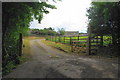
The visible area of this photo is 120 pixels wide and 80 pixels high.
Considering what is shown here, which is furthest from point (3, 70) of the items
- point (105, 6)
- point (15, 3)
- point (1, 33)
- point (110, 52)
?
point (105, 6)

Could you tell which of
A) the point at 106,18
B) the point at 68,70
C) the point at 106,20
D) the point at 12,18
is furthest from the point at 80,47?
the point at 12,18

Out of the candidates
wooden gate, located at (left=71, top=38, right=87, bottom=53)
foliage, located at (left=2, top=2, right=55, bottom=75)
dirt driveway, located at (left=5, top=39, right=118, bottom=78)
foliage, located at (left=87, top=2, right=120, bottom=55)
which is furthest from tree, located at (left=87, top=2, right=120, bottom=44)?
foliage, located at (left=2, top=2, right=55, bottom=75)

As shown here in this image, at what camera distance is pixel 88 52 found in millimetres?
5957

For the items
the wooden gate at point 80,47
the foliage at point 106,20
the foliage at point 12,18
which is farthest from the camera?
the wooden gate at point 80,47

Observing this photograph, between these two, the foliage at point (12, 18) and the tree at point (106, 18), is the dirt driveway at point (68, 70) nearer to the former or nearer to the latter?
the foliage at point (12, 18)

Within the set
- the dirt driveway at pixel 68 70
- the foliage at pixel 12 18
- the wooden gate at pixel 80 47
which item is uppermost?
the foliage at pixel 12 18

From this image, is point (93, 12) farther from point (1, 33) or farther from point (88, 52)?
point (1, 33)

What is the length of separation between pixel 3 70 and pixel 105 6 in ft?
19.3

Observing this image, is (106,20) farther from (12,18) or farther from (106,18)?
(12,18)

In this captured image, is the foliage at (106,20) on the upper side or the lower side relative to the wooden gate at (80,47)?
upper

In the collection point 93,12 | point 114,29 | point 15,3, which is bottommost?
point 114,29

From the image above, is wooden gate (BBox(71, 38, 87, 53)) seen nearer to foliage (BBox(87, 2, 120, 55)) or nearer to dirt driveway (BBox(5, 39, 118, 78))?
foliage (BBox(87, 2, 120, 55))

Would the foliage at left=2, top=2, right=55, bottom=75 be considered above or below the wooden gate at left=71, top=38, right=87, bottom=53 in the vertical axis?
above

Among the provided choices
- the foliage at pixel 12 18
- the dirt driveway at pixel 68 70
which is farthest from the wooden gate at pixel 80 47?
the foliage at pixel 12 18
